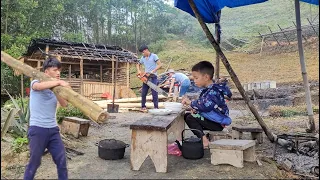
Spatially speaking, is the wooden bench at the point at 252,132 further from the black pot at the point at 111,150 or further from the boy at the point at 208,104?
the black pot at the point at 111,150

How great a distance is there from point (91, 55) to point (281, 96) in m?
11.0

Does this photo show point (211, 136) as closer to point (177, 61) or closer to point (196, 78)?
point (196, 78)

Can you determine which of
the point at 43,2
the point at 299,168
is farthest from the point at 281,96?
the point at 43,2

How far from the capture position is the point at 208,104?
4773 mm

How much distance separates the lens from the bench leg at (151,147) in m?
3.97

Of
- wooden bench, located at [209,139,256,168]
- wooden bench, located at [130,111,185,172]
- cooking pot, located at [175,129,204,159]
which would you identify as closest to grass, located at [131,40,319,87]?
cooking pot, located at [175,129,204,159]

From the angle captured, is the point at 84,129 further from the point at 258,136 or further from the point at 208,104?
the point at 258,136

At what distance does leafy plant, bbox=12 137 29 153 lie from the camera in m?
4.66

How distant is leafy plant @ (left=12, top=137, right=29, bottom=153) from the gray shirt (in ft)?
5.21

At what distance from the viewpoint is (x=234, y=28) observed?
4269 cm

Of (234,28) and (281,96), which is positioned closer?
(281,96)

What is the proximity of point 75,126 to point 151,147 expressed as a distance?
2746 millimetres

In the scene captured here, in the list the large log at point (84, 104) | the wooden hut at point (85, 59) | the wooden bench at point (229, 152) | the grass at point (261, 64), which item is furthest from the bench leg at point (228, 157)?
the grass at point (261, 64)

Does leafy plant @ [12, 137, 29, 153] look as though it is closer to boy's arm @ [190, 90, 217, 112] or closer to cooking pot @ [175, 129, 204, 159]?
cooking pot @ [175, 129, 204, 159]
